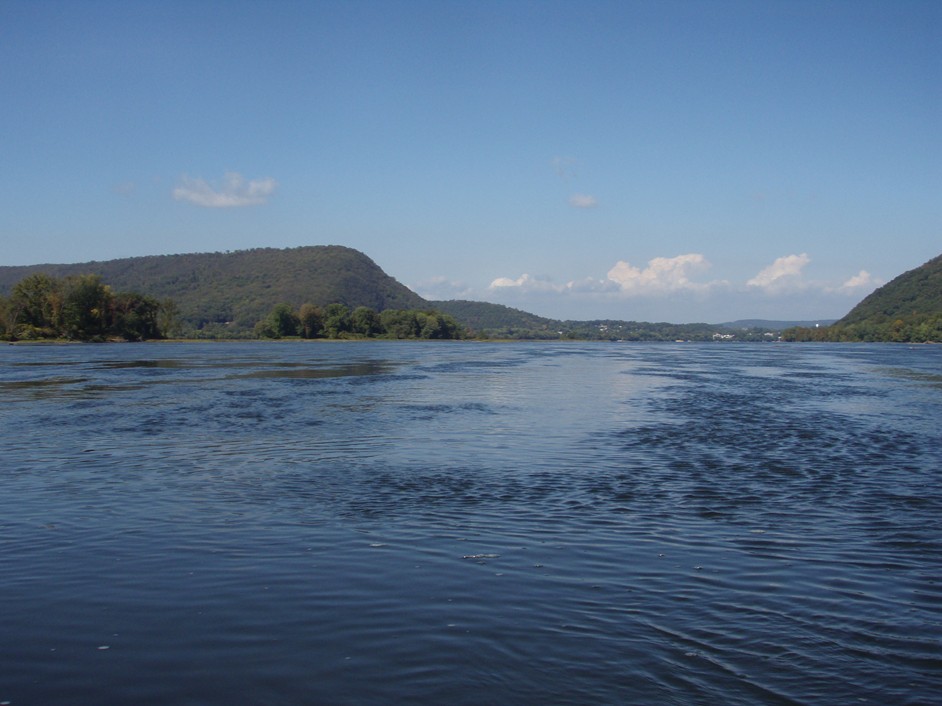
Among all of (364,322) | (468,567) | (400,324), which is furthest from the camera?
(400,324)

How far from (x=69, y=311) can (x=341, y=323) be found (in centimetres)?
6558

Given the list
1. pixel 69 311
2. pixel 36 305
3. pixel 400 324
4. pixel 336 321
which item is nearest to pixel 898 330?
pixel 400 324

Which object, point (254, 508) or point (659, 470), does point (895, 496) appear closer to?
point (659, 470)

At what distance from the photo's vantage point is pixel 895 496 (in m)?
14.9

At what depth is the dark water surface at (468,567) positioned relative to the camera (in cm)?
691

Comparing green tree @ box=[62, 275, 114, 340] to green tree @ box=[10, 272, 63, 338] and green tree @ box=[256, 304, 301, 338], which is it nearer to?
green tree @ box=[10, 272, 63, 338]

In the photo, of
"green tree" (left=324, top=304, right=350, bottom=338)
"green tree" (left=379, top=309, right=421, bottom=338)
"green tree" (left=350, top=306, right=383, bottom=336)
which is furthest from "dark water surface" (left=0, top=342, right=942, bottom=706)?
"green tree" (left=379, top=309, right=421, bottom=338)

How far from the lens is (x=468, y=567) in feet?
32.9

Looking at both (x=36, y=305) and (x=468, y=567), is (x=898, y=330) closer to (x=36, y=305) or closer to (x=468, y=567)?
(x=36, y=305)

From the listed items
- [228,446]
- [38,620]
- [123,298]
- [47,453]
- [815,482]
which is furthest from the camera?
[123,298]

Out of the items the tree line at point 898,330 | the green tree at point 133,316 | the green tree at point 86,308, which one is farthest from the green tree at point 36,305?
the tree line at point 898,330

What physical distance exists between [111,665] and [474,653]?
10.8ft

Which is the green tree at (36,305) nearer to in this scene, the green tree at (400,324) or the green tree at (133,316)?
the green tree at (133,316)

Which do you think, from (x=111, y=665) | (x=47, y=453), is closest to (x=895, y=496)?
(x=111, y=665)
